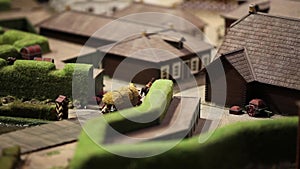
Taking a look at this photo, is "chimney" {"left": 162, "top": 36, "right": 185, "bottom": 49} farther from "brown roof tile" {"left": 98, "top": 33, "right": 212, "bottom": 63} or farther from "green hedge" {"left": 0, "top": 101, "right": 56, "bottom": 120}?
"green hedge" {"left": 0, "top": 101, "right": 56, "bottom": 120}

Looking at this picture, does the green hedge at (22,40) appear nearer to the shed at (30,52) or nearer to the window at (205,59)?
the shed at (30,52)

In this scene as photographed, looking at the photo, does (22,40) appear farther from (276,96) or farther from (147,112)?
(276,96)

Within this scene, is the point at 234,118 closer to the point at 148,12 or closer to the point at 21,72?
the point at 21,72

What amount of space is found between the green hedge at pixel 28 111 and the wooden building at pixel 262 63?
1232 centimetres

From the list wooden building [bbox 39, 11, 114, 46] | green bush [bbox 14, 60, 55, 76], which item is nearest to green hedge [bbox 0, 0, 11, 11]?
wooden building [bbox 39, 11, 114, 46]

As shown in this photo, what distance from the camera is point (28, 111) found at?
4725 cm

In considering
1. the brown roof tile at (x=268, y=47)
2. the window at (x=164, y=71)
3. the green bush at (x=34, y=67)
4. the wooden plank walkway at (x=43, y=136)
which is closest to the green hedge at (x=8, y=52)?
the green bush at (x=34, y=67)

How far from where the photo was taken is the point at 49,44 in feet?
207

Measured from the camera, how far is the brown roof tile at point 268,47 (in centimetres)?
4622

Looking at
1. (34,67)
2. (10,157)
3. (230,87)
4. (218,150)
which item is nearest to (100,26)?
(34,67)

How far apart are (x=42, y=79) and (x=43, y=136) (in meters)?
10.2

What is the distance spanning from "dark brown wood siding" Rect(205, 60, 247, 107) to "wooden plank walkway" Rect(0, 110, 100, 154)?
11.8m

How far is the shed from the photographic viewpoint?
54750mm

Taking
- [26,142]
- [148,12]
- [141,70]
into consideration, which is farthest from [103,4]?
[26,142]
